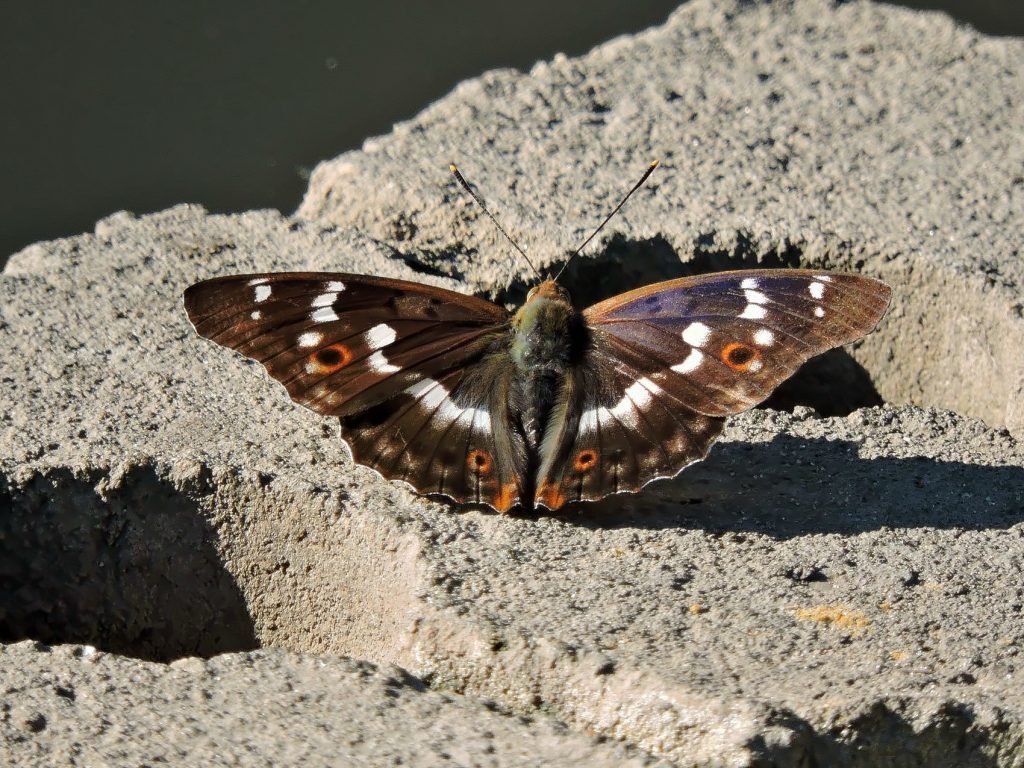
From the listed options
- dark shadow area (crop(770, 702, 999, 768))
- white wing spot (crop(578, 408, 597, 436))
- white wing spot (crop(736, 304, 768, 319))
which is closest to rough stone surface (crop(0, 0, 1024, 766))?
dark shadow area (crop(770, 702, 999, 768))

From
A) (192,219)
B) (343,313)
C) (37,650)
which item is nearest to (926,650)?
(343,313)

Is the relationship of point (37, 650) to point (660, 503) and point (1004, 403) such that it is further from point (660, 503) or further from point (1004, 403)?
point (1004, 403)

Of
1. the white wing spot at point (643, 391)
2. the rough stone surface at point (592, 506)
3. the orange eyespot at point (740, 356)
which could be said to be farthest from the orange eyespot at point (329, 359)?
the orange eyespot at point (740, 356)

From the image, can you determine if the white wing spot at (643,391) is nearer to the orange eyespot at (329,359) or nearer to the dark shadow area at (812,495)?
the dark shadow area at (812,495)

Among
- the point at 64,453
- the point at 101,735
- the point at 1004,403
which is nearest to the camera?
the point at 101,735

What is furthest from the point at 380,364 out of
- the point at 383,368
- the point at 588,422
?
the point at 588,422

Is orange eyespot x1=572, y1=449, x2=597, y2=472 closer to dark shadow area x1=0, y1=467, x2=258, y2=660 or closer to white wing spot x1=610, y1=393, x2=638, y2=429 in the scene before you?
white wing spot x1=610, y1=393, x2=638, y2=429

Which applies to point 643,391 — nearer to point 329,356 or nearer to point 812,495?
point 812,495
